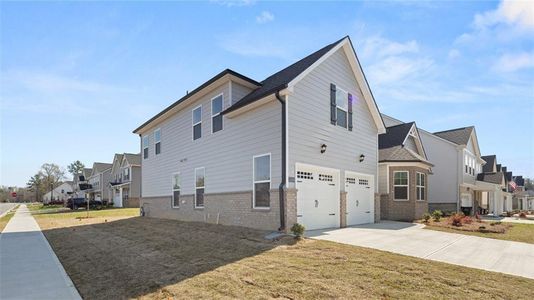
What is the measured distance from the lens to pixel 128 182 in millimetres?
42719

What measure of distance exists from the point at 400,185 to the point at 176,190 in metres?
13.1

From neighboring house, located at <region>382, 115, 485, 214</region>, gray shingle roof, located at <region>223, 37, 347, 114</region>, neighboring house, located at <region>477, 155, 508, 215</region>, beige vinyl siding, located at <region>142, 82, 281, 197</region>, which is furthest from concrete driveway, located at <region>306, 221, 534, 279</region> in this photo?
neighboring house, located at <region>477, 155, 508, 215</region>

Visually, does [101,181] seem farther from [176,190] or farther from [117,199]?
[176,190]

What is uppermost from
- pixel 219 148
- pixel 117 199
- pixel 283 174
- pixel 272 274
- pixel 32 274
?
pixel 219 148

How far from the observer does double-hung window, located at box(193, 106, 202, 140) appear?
54.2ft

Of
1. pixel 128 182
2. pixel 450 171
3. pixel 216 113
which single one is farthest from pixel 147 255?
pixel 128 182

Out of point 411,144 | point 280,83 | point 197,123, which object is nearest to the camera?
point 280,83

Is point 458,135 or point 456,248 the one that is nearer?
point 456,248

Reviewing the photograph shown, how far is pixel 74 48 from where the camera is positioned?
1264cm

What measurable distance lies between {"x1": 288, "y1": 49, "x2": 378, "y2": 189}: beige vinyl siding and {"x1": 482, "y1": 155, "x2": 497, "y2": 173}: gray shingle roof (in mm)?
28052

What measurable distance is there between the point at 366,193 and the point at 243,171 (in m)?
6.98

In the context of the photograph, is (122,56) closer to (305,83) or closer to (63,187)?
(305,83)

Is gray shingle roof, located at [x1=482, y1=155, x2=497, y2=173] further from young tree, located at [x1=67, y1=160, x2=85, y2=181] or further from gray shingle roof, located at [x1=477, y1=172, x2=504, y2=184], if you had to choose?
young tree, located at [x1=67, y1=160, x2=85, y2=181]

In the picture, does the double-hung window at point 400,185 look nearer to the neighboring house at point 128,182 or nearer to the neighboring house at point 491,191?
the neighboring house at point 491,191
